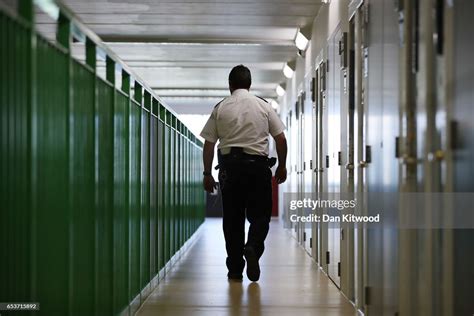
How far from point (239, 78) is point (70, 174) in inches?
128

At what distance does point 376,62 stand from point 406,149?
97cm

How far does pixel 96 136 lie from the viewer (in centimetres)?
348

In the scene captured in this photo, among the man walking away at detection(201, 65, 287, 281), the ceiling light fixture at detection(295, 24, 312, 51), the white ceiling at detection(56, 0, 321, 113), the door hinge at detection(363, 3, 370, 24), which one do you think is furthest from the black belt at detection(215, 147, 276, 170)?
the ceiling light fixture at detection(295, 24, 312, 51)

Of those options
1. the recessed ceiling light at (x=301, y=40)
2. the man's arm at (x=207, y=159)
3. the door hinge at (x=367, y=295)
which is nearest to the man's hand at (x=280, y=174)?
the man's arm at (x=207, y=159)

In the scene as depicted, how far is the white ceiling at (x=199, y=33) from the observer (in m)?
9.12

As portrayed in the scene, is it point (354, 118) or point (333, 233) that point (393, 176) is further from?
point (333, 233)

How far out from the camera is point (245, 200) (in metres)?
5.93

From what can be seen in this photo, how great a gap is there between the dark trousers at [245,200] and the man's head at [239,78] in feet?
2.19

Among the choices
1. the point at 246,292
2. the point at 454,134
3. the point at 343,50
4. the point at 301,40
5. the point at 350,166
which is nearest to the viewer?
the point at 454,134

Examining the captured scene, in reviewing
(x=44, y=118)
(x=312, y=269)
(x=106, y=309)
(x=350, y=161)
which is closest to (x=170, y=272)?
(x=312, y=269)

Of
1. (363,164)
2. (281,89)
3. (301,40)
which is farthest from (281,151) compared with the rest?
(281,89)

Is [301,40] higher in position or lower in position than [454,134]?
higher

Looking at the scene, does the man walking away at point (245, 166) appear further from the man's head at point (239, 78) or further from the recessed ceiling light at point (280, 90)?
the recessed ceiling light at point (280, 90)

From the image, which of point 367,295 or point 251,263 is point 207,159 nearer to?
point 251,263
